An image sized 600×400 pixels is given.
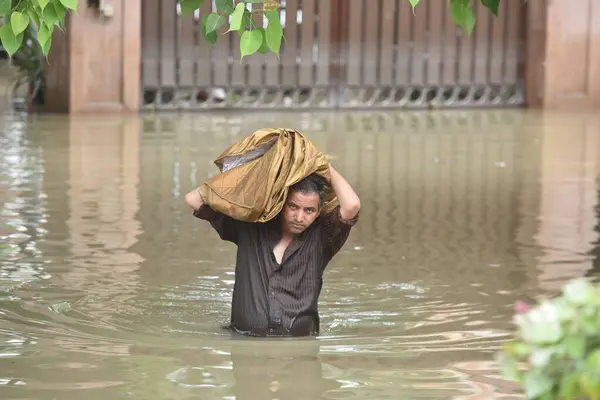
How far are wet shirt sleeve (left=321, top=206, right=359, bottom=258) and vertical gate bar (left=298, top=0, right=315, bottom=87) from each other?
1276 centimetres

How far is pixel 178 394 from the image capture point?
14.8 ft

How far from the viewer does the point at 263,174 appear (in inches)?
199

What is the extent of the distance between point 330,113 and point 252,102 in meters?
1.18

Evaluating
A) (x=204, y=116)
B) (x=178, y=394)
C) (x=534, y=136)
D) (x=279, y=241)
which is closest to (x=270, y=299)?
(x=279, y=241)

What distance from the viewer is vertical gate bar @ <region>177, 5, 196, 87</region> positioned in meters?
17.2

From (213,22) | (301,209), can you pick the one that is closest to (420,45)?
(301,209)

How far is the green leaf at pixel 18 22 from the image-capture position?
4480 mm

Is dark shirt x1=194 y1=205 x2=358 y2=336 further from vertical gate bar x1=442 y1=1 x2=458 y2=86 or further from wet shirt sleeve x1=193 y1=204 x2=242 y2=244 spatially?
vertical gate bar x1=442 y1=1 x2=458 y2=86

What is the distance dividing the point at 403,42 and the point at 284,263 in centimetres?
1364

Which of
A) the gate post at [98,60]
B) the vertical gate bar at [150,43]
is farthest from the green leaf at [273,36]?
the vertical gate bar at [150,43]

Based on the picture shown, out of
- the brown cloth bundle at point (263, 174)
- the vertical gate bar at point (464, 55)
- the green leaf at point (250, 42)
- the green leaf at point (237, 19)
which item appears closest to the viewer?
the green leaf at point (237, 19)

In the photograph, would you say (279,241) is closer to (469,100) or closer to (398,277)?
(398,277)

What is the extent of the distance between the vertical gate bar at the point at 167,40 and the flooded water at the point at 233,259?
11.7ft

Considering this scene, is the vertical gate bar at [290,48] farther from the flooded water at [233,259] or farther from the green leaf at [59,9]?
the green leaf at [59,9]
